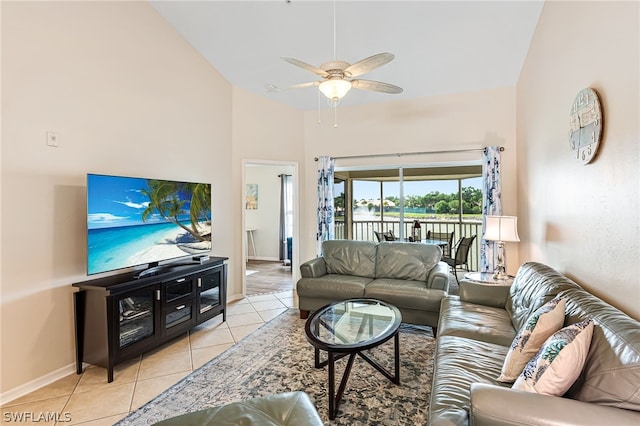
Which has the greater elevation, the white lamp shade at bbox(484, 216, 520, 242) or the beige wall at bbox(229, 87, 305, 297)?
the beige wall at bbox(229, 87, 305, 297)

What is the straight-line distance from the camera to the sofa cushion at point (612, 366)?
43.1 inches

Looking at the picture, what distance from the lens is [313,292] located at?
3613 millimetres

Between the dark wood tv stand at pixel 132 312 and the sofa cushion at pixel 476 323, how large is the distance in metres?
2.38

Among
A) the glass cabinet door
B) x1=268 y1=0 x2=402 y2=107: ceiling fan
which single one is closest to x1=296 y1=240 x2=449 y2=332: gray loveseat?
the glass cabinet door

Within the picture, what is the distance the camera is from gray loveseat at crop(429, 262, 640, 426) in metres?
1.10

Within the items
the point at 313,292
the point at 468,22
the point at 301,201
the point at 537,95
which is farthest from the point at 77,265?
the point at 537,95

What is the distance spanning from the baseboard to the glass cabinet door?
1.77 ft

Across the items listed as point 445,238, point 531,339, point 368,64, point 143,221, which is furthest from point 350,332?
point 445,238

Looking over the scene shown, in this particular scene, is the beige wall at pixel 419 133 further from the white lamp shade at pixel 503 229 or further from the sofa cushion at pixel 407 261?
the sofa cushion at pixel 407 261

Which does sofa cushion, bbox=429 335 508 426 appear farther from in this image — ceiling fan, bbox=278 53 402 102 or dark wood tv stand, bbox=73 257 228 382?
dark wood tv stand, bbox=73 257 228 382

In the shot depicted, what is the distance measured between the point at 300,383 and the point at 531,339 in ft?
→ 5.20

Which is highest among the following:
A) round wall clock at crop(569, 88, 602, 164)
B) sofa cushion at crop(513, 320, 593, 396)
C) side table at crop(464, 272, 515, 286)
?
round wall clock at crop(569, 88, 602, 164)

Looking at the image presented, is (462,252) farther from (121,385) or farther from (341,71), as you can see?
(121,385)

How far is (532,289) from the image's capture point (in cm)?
224
